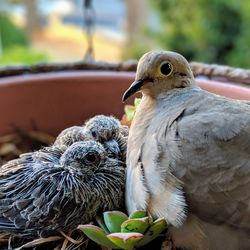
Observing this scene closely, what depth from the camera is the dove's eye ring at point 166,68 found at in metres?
0.86

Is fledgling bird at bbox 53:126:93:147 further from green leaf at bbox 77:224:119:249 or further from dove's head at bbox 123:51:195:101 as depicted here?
green leaf at bbox 77:224:119:249

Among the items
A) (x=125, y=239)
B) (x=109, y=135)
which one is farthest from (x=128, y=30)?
(x=125, y=239)

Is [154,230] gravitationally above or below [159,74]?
below

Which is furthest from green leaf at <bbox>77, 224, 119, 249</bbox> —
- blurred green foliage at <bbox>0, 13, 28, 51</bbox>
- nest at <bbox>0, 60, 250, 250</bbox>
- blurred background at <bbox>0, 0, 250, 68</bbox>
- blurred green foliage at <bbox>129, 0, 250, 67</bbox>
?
blurred green foliage at <bbox>0, 13, 28, 51</bbox>

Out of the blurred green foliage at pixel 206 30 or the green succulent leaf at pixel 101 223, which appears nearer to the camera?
the green succulent leaf at pixel 101 223

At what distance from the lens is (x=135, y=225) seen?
2.44ft

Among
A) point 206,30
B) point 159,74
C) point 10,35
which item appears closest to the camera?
point 159,74

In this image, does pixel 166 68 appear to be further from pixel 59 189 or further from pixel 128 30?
pixel 128 30

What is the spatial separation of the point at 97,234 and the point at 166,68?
0.98 feet

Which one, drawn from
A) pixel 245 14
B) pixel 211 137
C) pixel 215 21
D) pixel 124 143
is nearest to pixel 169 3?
pixel 215 21

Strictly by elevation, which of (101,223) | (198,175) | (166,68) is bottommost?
(101,223)

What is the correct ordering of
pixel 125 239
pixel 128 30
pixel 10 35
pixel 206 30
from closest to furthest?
pixel 125 239
pixel 206 30
pixel 10 35
pixel 128 30

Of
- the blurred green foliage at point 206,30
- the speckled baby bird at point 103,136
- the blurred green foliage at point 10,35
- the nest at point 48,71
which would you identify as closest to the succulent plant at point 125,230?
Result: the speckled baby bird at point 103,136

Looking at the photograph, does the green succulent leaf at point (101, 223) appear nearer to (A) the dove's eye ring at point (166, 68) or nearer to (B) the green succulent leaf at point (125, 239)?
(B) the green succulent leaf at point (125, 239)
